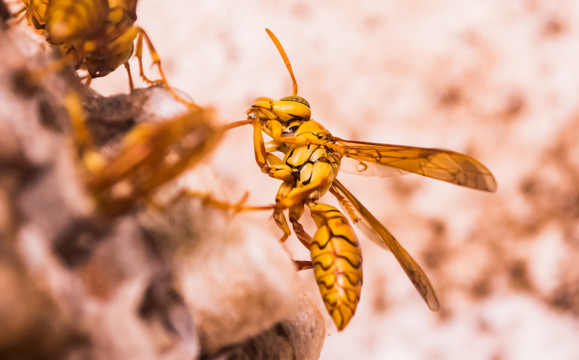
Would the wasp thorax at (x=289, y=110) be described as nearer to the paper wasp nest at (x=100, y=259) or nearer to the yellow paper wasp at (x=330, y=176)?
the yellow paper wasp at (x=330, y=176)

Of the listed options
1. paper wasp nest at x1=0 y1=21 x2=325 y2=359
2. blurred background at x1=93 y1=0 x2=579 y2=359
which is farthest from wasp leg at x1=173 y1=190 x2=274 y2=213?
blurred background at x1=93 y1=0 x2=579 y2=359

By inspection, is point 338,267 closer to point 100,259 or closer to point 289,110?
point 289,110

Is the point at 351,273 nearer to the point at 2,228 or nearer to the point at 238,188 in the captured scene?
the point at 2,228

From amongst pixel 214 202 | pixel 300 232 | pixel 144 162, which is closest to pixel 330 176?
pixel 300 232

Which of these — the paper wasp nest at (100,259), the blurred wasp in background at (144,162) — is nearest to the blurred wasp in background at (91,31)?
the paper wasp nest at (100,259)

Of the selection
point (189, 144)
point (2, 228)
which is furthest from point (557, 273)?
point (2, 228)
